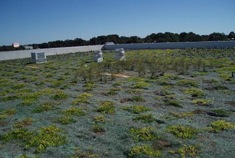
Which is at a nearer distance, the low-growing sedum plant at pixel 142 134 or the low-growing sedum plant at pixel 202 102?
the low-growing sedum plant at pixel 142 134

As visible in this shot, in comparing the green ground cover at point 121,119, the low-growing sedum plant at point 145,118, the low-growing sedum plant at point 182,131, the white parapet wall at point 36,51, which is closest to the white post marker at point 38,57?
the white parapet wall at point 36,51

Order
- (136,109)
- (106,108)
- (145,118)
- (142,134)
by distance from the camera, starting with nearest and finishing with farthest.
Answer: (142,134) → (145,118) → (136,109) → (106,108)

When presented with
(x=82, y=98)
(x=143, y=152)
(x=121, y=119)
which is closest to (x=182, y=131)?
(x=143, y=152)

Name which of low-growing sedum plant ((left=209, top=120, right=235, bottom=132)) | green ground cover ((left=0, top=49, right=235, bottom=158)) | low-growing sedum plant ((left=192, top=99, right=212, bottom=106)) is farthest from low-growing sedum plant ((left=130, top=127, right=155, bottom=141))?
low-growing sedum plant ((left=192, top=99, right=212, bottom=106))

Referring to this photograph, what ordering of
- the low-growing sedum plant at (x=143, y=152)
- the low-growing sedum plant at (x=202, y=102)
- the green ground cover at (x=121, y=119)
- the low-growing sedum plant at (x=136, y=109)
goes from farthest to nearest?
the low-growing sedum plant at (x=202, y=102)
the low-growing sedum plant at (x=136, y=109)
the green ground cover at (x=121, y=119)
the low-growing sedum plant at (x=143, y=152)

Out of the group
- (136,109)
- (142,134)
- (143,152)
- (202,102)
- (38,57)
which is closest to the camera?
(143,152)

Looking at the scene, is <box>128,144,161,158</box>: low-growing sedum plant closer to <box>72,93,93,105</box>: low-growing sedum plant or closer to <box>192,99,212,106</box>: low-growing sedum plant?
<box>192,99,212,106</box>: low-growing sedum plant

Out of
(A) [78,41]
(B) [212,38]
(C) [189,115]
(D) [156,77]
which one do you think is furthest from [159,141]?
(A) [78,41]

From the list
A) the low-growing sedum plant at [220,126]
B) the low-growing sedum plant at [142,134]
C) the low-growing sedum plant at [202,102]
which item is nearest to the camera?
the low-growing sedum plant at [142,134]

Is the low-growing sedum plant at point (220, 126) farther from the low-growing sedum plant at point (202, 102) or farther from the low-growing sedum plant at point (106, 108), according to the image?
the low-growing sedum plant at point (106, 108)

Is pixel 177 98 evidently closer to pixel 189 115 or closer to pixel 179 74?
pixel 189 115

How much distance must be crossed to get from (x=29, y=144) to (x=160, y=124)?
10.4ft

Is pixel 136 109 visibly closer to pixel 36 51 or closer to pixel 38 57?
pixel 38 57

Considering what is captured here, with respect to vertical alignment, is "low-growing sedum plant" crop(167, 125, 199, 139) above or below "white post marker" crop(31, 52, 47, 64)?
below
